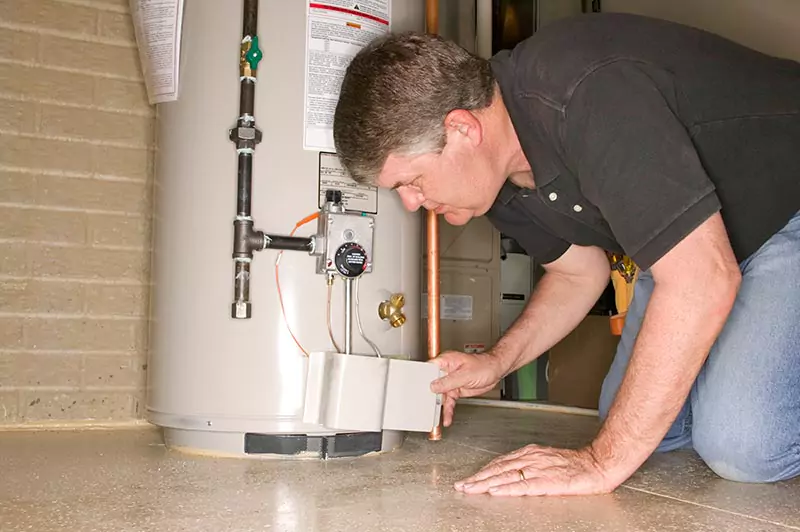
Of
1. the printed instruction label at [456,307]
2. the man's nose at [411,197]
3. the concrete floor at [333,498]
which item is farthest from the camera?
the printed instruction label at [456,307]

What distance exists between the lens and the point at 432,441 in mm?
1811

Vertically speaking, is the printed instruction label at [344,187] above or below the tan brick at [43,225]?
above

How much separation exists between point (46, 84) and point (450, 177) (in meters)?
1.49

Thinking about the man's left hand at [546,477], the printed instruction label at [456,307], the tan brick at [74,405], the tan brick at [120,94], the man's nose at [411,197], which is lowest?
the tan brick at [74,405]

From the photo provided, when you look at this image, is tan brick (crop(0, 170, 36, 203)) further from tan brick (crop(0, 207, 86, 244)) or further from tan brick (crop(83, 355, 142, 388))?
tan brick (crop(83, 355, 142, 388))

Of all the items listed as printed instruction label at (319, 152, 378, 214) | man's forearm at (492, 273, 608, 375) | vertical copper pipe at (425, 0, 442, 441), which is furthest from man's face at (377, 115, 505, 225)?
man's forearm at (492, 273, 608, 375)

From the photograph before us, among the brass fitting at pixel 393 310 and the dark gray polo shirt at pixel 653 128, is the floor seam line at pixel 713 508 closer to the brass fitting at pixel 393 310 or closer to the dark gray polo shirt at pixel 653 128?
the dark gray polo shirt at pixel 653 128

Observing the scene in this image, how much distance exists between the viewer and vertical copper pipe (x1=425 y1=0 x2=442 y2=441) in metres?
1.76

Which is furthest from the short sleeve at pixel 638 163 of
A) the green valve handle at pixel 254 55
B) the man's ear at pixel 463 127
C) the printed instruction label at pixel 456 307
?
the printed instruction label at pixel 456 307

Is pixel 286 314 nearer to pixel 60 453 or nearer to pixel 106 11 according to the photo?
pixel 60 453

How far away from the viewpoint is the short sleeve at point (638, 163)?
1.05 m

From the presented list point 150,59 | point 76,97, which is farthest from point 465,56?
point 76,97

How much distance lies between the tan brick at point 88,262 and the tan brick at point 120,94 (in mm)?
467

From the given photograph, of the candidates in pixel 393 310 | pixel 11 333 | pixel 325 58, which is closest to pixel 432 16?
pixel 325 58
